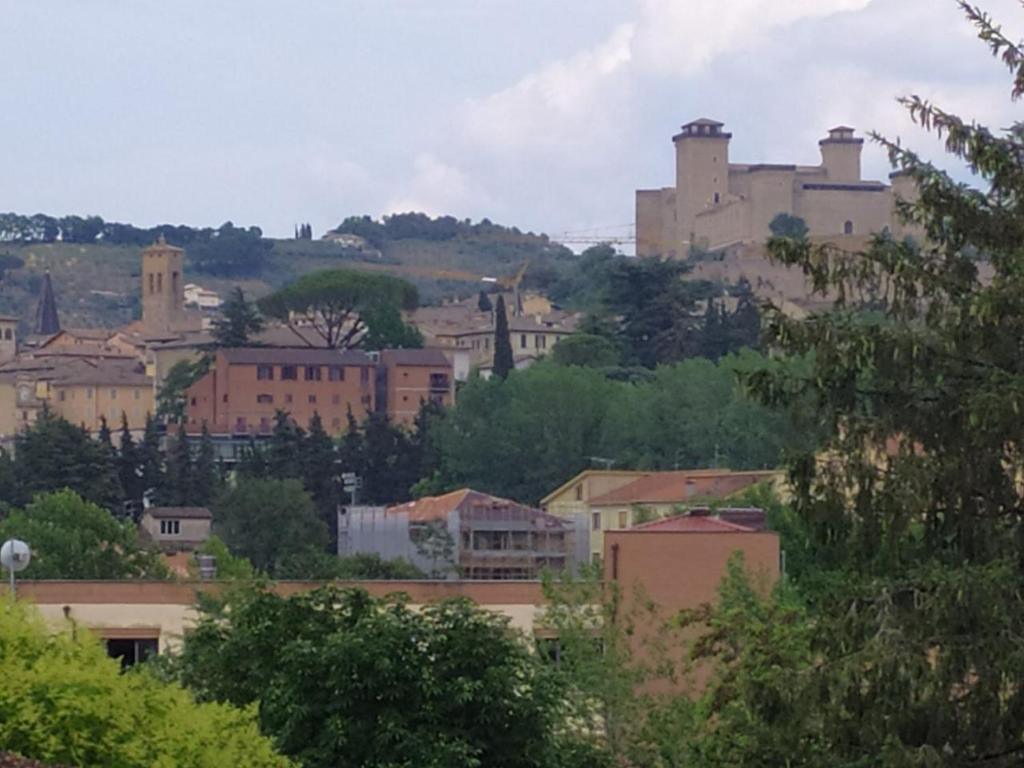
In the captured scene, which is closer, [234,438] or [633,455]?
[633,455]

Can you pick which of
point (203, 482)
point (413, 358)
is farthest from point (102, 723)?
point (413, 358)

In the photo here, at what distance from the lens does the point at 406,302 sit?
14850cm

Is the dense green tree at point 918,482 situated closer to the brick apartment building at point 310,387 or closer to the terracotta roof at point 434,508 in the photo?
the terracotta roof at point 434,508

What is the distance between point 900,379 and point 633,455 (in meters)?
87.8

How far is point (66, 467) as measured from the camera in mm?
92938

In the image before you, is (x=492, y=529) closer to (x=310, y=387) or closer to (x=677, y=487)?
(x=677, y=487)

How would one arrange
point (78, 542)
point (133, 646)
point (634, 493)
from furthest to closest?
point (634, 493) → point (78, 542) → point (133, 646)

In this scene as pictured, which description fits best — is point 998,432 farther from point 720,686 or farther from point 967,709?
point 720,686

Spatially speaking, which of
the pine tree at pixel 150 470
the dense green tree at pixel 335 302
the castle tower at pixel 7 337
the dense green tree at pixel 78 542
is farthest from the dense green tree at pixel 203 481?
the castle tower at pixel 7 337

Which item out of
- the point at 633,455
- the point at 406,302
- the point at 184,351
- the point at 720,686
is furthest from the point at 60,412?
the point at 720,686

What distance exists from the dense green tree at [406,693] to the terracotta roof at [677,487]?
163 feet

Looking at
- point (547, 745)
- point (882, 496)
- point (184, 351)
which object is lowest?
point (547, 745)

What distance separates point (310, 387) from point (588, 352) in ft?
44.4

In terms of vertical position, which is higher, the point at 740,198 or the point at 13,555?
the point at 740,198
